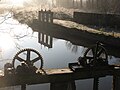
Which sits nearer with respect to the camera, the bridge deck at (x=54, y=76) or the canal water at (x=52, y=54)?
the bridge deck at (x=54, y=76)

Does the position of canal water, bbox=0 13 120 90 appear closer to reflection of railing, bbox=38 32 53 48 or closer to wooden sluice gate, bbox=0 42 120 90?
reflection of railing, bbox=38 32 53 48

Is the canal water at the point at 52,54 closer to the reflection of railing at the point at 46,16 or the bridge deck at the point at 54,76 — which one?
the bridge deck at the point at 54,76

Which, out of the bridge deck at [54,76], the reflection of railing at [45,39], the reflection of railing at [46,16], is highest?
the bridge deck at [54,76]

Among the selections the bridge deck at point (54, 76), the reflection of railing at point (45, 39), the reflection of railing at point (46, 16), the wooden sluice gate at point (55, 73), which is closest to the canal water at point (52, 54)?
the reflection of railing at point (45, 39)

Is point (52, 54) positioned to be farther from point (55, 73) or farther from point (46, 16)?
point (55, 73)

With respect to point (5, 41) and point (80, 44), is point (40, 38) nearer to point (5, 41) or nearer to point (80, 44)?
point (80, 44)

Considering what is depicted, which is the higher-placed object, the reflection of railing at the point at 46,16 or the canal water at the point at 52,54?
the reflection of railing at the point at 46,16

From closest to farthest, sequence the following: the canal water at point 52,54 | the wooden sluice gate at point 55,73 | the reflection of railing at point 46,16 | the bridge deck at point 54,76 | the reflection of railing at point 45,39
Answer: the bridge deck at point 54,76 → the wooden sluice gate at point 55,73 → the canal water at point 52,54 → the reflection of railing at point 45,39 → the reflection of railing at point 46,16

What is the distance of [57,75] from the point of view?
8531mm

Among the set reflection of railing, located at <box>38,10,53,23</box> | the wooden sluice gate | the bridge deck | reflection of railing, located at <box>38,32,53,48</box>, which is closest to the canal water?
reflection of railing, located at <box>38,32,53,48</box>

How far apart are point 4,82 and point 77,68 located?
221 cm


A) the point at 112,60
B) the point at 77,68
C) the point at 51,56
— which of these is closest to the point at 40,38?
the point at 51,56

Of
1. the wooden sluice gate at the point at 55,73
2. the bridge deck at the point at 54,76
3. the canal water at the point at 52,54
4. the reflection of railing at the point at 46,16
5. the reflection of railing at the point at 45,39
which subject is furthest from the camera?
the reflection of railing at the point at 46,16

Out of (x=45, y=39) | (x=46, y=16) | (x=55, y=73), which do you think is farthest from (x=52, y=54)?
(x=55, y=73)
